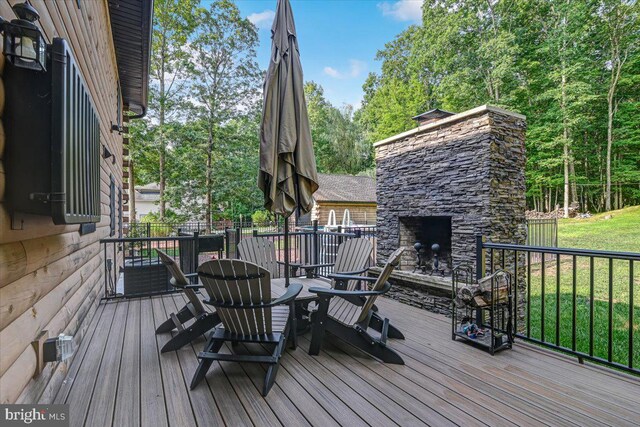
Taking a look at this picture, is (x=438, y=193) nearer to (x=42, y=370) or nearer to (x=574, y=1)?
(x=42, y=370)

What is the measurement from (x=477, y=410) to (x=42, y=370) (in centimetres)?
250

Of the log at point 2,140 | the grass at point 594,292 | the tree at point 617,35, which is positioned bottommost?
the grass at point 594,292

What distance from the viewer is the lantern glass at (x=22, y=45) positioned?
114 cm

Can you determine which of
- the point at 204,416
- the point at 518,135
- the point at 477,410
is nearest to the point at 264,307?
the point at 204,416

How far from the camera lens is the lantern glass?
114 cm

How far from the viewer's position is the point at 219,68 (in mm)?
14750

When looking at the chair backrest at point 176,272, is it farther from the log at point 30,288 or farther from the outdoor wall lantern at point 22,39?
the outdoor wall lantern at point 22,39

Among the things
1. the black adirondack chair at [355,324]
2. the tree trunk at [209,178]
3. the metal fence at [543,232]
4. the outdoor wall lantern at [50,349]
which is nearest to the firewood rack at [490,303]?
the black adirondack chair at [355,324]

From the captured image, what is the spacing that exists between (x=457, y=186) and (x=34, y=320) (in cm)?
431

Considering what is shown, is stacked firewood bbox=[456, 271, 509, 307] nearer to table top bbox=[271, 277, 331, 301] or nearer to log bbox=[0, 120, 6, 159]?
table top bbox=[271, 277, 331, 301]

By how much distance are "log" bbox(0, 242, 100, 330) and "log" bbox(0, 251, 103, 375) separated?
0.11 ft

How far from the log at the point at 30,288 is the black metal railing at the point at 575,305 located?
327 centimetres

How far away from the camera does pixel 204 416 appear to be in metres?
1.80

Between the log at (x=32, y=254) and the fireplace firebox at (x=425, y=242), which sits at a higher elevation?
the log at (x=32, y=254)
